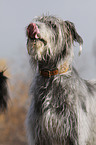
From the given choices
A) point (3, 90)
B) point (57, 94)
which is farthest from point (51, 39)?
point (3, 90)

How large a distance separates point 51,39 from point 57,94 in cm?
103

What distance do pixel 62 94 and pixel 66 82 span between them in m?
0.25

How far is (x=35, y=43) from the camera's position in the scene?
3.78 metres

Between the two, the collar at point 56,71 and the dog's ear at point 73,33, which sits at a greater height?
the dog's ear at point 73,33

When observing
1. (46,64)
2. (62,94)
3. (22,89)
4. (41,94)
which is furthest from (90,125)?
(22,89)

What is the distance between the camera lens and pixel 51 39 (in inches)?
157

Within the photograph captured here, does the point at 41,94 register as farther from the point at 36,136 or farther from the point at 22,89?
the point at 22,89

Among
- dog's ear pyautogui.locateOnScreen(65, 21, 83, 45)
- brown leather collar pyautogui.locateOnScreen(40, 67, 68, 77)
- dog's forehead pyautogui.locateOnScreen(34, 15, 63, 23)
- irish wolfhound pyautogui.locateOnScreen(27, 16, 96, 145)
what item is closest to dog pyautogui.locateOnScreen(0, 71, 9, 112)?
irish wolfhound pyautogui.locateOnScreen(27, 16, 96, 145)

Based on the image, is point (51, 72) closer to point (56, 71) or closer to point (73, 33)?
point (56, 71)

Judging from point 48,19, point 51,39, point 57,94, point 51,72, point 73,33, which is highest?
point 48,19

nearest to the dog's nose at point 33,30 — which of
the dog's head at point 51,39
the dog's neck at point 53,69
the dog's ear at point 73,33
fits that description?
the dog's head at point 51,39

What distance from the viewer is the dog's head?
3.76 metres

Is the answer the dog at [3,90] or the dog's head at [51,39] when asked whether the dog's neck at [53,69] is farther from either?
the dog at [3,90]

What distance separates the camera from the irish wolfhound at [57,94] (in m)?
3.97
